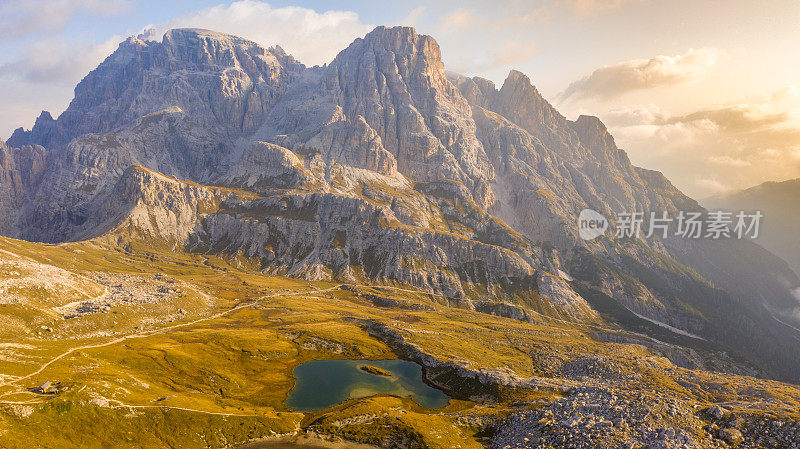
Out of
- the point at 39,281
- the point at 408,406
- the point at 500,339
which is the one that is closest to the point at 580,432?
the point at 408,406

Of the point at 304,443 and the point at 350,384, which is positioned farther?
the point at 350,384

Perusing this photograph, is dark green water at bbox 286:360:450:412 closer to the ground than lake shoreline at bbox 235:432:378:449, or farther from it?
closer to the ground

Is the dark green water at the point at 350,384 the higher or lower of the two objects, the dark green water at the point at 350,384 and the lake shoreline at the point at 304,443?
the lower

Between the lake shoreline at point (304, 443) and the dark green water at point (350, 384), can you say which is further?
the dark green water at point (350, 384)

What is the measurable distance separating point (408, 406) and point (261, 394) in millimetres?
45191

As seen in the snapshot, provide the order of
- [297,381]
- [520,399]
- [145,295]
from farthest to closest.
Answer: [145,295] → [297,381] → [520,399]

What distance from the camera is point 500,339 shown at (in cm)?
18688

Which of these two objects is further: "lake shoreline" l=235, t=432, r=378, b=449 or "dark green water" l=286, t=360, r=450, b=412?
"dark green water" l=286, t=360, r=450, b=412

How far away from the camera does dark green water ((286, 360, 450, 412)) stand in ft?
371

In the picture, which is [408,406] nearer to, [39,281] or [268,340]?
[268,340]

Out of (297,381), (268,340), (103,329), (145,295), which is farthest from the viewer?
(145,295)

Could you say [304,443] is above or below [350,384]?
above

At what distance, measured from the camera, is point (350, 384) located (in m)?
124

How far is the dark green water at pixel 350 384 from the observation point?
113 metres
